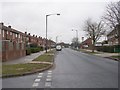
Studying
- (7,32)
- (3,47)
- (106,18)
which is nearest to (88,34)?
(7,32)

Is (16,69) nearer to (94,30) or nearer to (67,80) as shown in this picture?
(67,80)

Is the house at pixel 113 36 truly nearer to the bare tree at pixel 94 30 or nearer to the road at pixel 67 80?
the bare tree at pixel 94 30

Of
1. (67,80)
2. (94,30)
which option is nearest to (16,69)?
(67,80)

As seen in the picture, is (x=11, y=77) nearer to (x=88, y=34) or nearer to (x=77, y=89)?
(x=77, y=89)

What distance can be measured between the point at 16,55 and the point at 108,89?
23587 millimetres

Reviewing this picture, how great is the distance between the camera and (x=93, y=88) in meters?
9.59

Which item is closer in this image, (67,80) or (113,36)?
(67,80)

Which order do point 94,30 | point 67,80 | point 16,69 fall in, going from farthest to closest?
point 94,30
point 16,69
point 67,80

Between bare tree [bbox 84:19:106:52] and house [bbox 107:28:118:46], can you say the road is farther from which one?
bare tree [bbox 84:19:106:52]

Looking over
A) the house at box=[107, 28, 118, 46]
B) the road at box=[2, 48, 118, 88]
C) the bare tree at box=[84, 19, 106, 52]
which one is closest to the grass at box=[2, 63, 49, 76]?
the road at box=[2, 48, 118, 88]

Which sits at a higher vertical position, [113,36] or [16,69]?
[113,36]

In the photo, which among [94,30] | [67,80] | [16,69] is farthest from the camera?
[94,30]

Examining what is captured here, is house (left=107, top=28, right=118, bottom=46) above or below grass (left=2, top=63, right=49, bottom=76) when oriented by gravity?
above

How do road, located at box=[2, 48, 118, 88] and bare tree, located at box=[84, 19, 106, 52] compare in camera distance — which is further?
bare tree, located at box=[84, 19, 106, 52]
